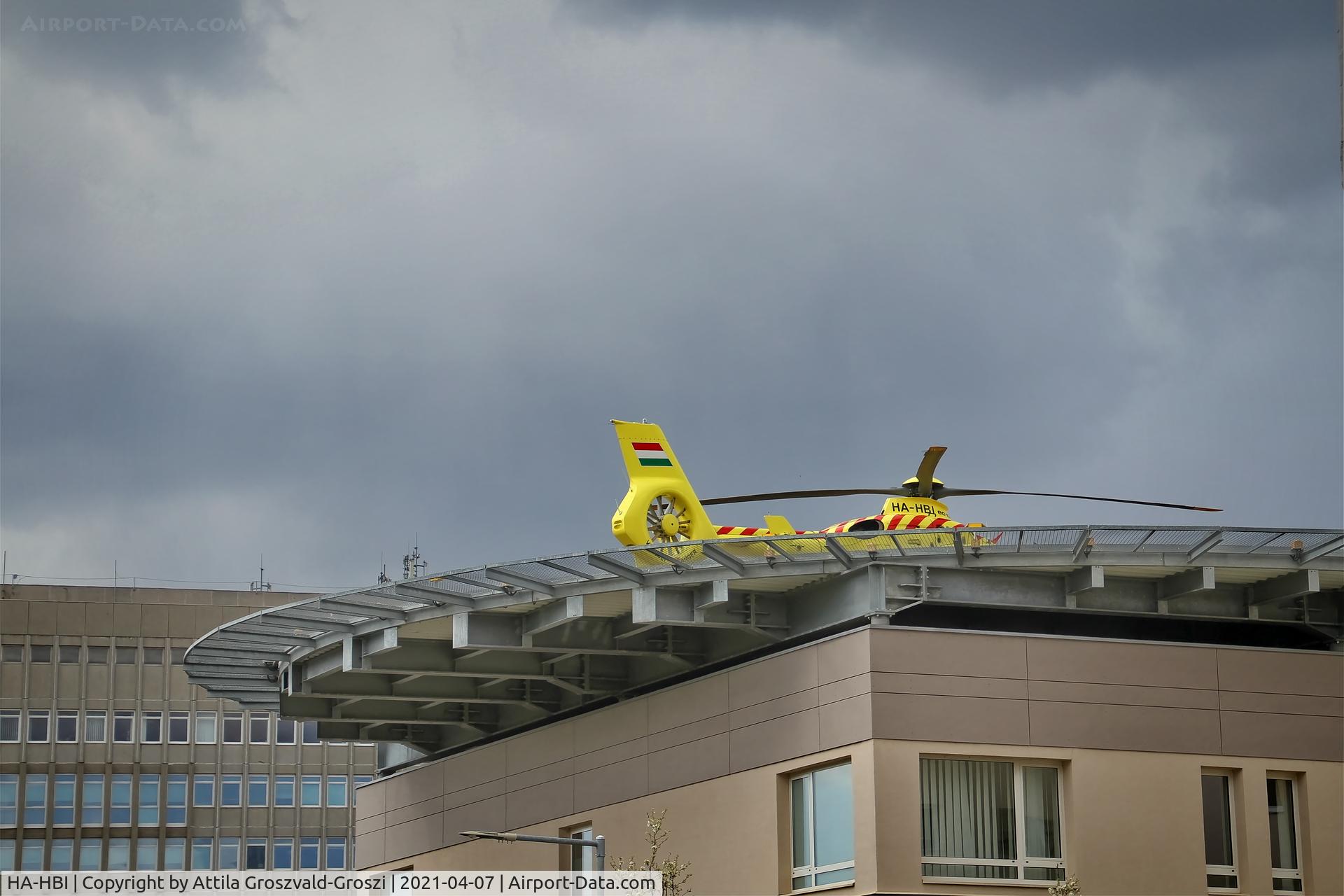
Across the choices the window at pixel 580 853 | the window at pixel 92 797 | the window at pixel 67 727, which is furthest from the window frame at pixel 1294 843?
the window at pixel 67 727

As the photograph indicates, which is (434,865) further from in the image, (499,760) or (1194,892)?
(1194,892)

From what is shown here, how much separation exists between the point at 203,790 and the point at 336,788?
19.9 feet

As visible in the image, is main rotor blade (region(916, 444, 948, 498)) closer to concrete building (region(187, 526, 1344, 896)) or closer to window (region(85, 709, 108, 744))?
concrete building (region(187, 526, 1344, 896))

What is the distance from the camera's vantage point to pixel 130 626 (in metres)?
87.3

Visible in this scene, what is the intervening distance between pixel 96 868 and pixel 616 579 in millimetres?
59018

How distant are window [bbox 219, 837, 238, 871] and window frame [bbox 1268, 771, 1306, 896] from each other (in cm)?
6284

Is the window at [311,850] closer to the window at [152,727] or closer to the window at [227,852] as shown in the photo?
the window at [227,852]

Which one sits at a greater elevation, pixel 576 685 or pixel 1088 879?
pixel 576 685

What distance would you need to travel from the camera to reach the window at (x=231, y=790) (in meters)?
87.6

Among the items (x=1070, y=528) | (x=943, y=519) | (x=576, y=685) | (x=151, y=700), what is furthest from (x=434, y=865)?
(x=151, y=700)

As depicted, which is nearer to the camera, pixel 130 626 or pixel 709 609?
pixel 709 609

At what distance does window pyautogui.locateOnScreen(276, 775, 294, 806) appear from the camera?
290 feet

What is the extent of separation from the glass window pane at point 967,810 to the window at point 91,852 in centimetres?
6297

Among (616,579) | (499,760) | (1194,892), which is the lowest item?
(1194,892)
